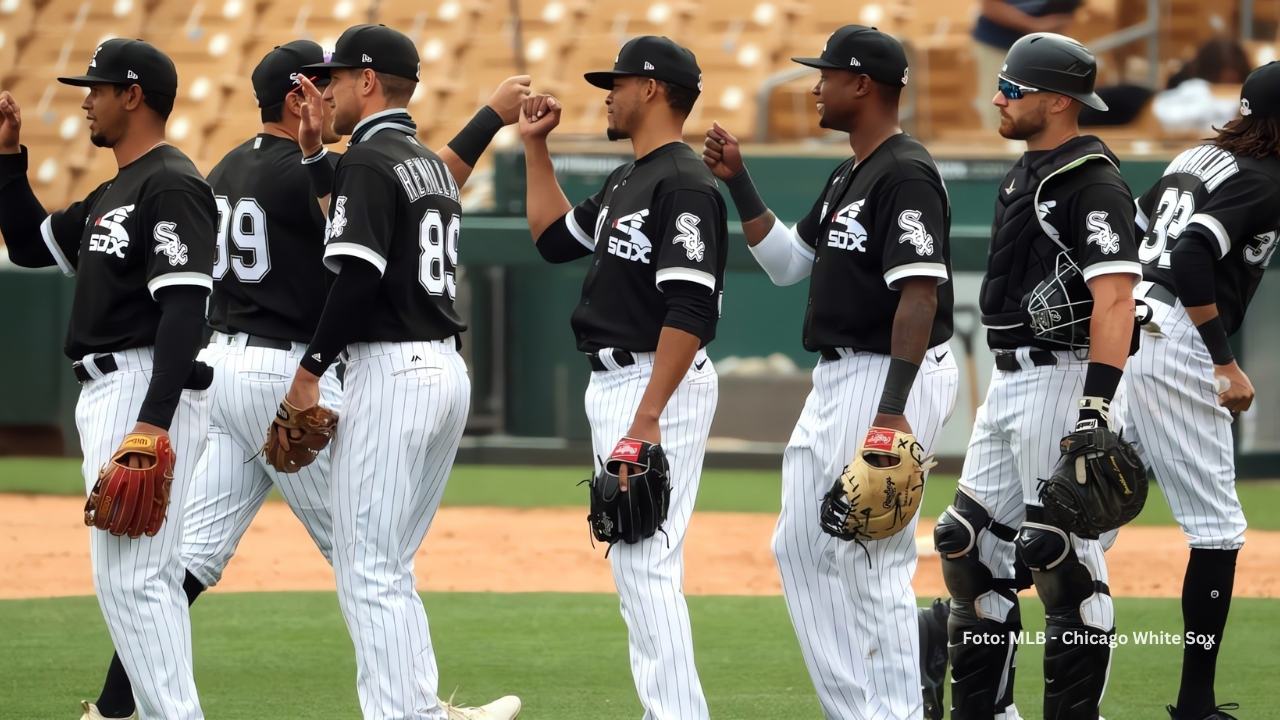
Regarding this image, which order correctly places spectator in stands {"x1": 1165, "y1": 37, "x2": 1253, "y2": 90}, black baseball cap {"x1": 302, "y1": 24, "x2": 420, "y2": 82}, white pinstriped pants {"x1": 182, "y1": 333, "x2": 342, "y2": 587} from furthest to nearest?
spectator in stands {"x1": 1165, "y1": 37, "x2": 1253, "y2": 90}, white pinstriped pants {"x1": 182, "y1": 333, "x2": 342, "y2": 587}, black baseball cap {"x1": 302, "y1": 24, "x2": 420, "y2": 82}

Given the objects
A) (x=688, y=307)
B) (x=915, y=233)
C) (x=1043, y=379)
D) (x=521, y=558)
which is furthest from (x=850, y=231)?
(x=521, y=558)

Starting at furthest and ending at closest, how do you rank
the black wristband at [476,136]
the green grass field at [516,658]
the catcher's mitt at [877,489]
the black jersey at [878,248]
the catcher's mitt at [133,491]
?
1. the green grass field at [516,658]
2. the black wristband at [476,136]
3. the black jersey at [878,248]
4. the catcher's mitt at [877,489]
5. the catcher's mitt at [133,491]

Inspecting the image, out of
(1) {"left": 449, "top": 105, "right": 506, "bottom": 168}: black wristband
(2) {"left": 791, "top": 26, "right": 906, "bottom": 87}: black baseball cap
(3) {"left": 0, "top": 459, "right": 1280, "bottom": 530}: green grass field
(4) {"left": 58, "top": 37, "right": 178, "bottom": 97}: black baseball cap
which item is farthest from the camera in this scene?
(3) {"left": 0, "top": 459, "right": 1280, "bottom": 530}: green grass field

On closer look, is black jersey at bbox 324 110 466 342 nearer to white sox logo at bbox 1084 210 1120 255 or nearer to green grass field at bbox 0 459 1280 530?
white sox logo at bbox 1084 210 1120 255

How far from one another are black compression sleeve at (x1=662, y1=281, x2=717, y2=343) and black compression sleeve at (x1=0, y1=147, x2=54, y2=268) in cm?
179

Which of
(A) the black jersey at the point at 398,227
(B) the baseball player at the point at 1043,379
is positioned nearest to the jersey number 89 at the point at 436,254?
(A) the black jersey at the point at 398,227

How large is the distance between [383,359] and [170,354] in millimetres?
551

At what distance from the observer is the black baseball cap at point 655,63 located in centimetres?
416

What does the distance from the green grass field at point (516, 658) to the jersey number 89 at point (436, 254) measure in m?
1.52

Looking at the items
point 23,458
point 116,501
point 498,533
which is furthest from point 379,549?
point 23,458

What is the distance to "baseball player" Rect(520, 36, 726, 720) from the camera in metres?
3.94

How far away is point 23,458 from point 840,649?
1009cm

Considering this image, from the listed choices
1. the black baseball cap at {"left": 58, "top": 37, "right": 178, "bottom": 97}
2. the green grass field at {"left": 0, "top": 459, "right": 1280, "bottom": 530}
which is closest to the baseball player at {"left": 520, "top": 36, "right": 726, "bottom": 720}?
the black baseball cap at {"left": 58, "top": 37, "right": 178, "bottom": 97}

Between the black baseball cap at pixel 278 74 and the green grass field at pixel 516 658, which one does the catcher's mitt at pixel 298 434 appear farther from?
the black baseball cap at pixel 278 74
